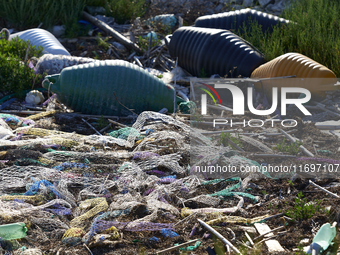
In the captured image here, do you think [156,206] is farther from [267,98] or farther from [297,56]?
[297,56]

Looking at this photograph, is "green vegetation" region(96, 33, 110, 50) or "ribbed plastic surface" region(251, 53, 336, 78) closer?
"ribbed plastic surface" region(251, 53, 336, 78)

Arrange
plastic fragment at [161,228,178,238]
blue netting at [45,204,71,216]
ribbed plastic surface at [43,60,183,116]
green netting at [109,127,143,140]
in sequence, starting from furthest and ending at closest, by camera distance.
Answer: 1. ribbed plastic surface at [43,60,183,116]
2. green netting at [109,127,143,140]
3. blue netting at [45,204,71,216]
4. plastic fragment at [161,228,178,238]

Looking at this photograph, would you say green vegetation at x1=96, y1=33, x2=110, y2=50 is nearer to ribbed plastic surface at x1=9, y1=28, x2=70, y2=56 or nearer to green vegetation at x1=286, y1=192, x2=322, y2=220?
ribbed plastic surface at x1=9, y1=28, x2=70, y2=56

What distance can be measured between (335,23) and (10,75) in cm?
572

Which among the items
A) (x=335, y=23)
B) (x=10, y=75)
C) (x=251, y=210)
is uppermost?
(x=335, y=23)

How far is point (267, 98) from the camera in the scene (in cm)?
580

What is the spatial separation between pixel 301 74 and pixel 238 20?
311cm

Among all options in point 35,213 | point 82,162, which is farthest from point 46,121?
point 35,213

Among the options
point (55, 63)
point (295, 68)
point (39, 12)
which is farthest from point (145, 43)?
point (295, 68)

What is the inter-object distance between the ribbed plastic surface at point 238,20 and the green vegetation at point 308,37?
0.17 meters

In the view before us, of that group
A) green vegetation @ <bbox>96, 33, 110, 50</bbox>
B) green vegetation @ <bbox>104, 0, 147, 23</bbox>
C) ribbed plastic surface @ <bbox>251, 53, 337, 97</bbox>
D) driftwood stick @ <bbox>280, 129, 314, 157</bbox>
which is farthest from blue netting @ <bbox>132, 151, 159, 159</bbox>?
green vegetation @ <bbox>104, 0, 147, 23</bbox>

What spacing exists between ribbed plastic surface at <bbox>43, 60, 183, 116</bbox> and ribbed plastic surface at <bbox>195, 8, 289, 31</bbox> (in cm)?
339

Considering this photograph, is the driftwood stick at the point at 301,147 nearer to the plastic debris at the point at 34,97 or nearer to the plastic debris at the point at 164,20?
the plastic debris at the point at 34,97

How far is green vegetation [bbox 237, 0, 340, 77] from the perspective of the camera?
6.46 m
